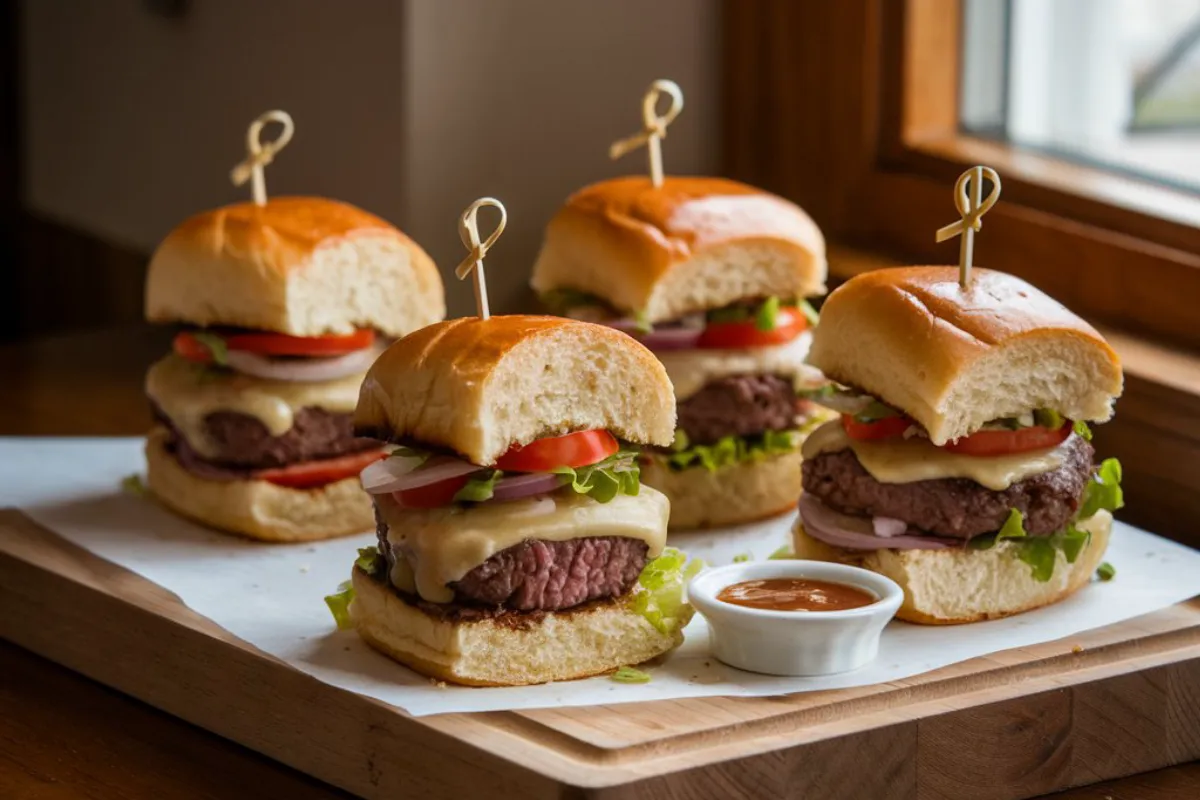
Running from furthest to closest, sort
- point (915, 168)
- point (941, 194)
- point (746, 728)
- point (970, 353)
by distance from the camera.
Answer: point (915, 168), point (941, 194), point (970, 353), point (746, 728)

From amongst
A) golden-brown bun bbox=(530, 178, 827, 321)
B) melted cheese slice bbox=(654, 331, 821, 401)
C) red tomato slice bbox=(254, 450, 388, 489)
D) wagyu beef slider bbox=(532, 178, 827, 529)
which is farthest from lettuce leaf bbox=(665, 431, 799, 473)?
red tomato slice bbox=(254, 450, 388, 489)

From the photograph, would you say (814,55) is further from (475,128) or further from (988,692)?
(988,692)

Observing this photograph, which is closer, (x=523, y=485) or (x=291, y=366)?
(x=523, y=485)

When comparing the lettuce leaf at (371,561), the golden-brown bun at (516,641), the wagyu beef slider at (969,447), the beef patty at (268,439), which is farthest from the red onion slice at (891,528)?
the beef patty at (268,439)

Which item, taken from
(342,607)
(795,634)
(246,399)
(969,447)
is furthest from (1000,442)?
(246,399)

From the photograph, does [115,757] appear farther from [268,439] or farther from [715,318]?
[715,318]

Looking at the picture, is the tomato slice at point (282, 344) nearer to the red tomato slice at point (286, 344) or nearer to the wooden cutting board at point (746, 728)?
the red tomato slice at point (286, 344)
